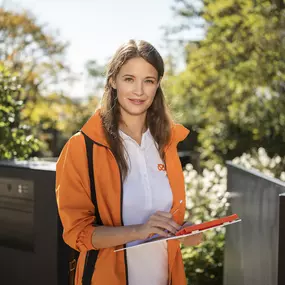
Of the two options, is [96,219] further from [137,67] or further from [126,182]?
[137,67]

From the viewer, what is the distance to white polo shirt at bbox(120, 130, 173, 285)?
224 cm

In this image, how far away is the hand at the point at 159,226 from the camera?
198 cm

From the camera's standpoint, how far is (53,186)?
3152mm

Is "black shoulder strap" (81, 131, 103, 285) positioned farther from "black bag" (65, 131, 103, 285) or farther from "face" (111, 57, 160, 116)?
"face" (111, 57, 160, 116)

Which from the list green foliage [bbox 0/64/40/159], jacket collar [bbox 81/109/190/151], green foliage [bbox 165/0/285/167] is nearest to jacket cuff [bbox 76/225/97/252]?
jacket collar [bbox 81/109/190/151]

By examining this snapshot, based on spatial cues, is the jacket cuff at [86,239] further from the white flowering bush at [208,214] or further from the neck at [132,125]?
the white flowering bush at [208,214]

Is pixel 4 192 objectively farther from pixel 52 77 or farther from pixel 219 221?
pixel 52 77

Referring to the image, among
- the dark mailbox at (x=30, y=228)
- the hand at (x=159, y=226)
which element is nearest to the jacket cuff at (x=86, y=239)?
the hand at (x=159, y=226)

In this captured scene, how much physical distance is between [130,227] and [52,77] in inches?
867

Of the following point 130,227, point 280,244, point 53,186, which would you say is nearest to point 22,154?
point 53,186

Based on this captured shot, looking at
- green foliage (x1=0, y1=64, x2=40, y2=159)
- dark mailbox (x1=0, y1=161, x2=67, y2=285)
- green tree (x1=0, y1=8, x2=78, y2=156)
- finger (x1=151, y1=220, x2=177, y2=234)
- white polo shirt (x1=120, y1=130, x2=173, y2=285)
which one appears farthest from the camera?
green tree (x1=0, y1=8, x2=78, y2=156)

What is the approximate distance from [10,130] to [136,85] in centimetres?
252

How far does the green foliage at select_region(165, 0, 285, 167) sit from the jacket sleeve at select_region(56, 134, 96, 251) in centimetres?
540

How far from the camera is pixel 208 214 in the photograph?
23.6 ft
